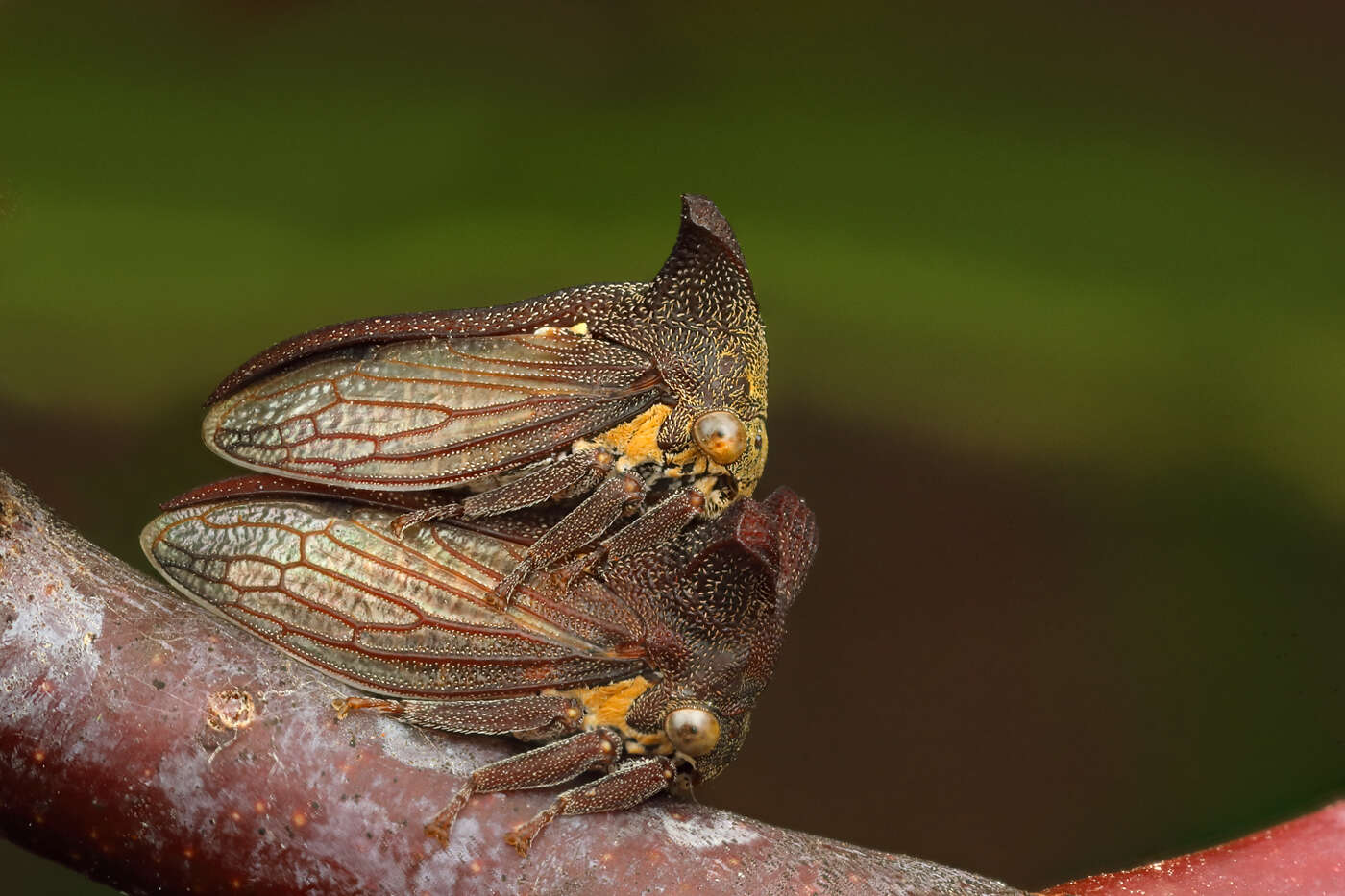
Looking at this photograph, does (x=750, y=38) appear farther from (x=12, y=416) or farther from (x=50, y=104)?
(x=12, y=416)

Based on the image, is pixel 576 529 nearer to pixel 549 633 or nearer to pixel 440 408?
pixel 549 633

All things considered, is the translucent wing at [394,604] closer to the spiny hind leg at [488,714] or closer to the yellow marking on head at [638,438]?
the spiny hind leg at [488,714]

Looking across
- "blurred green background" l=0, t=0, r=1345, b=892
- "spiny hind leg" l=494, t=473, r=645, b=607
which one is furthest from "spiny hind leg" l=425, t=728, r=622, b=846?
"blurred green background" l=0, t=0, r=1345, b=892

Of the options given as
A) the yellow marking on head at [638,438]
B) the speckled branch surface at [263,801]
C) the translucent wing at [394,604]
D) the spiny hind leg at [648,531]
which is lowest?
the speckled branch surface at [263,801]

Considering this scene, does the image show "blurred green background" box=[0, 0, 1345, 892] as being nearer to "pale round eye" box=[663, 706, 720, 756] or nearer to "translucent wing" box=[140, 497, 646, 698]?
"translucent wing" box=[140, 497, 646, 698]

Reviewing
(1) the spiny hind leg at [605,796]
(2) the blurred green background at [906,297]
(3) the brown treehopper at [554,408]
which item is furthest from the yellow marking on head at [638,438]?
(2) the blurred green background at [906,297]

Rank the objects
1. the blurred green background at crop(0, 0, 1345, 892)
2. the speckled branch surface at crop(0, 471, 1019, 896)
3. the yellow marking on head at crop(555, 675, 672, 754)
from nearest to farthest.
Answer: the speckled branch surface at crop(0, 471, 1019, 896) < the yellow marking on head at crop(555, 675, 672, 754) < the blurred green background at crop(0, 0, 1345, 892)
